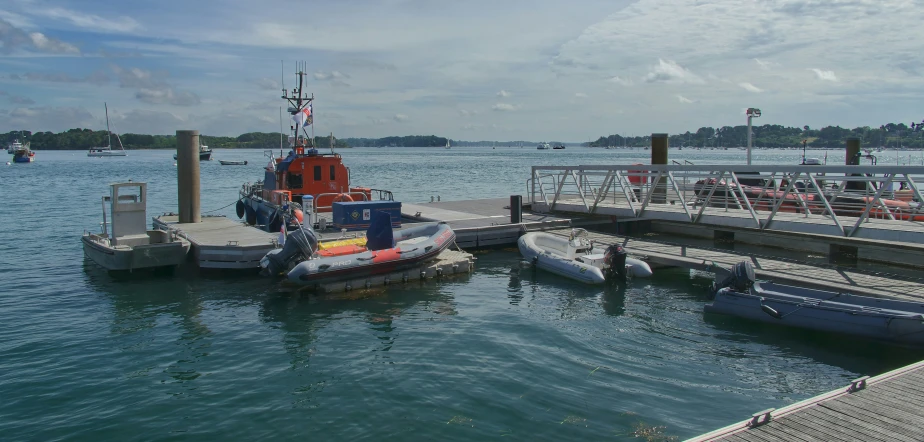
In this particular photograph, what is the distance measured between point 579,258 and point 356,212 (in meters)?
5.91

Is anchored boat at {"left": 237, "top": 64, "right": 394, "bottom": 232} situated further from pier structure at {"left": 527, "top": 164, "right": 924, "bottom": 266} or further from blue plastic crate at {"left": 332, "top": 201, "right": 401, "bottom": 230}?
pier structure at {"left": 527, "top": 164, "right": 924, "bottom": 266}

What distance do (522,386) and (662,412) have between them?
1.78 m

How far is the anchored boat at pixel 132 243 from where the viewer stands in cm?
1391

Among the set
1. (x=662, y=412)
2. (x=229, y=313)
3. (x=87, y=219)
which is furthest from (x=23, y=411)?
(x=87, y=219)

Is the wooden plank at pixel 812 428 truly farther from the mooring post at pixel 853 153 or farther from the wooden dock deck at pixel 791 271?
the mooring post at pixel 853 153

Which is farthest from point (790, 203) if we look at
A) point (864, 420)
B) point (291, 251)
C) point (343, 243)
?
point (291, 251)

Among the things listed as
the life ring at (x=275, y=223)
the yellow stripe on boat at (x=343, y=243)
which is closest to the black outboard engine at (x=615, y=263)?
the yellow stripe on boat at (x=343, y=243)

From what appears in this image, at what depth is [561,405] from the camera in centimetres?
754

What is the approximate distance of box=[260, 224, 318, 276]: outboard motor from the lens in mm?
12844

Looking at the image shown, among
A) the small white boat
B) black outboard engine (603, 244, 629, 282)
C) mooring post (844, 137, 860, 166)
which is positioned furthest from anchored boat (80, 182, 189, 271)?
mooring post (844, 137, 860, 166)

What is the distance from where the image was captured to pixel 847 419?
19.1 ft

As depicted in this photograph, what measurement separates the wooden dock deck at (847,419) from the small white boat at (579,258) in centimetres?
712

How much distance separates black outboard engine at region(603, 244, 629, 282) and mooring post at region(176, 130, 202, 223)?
38.1 ft

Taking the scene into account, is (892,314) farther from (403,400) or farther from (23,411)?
(23,411)
